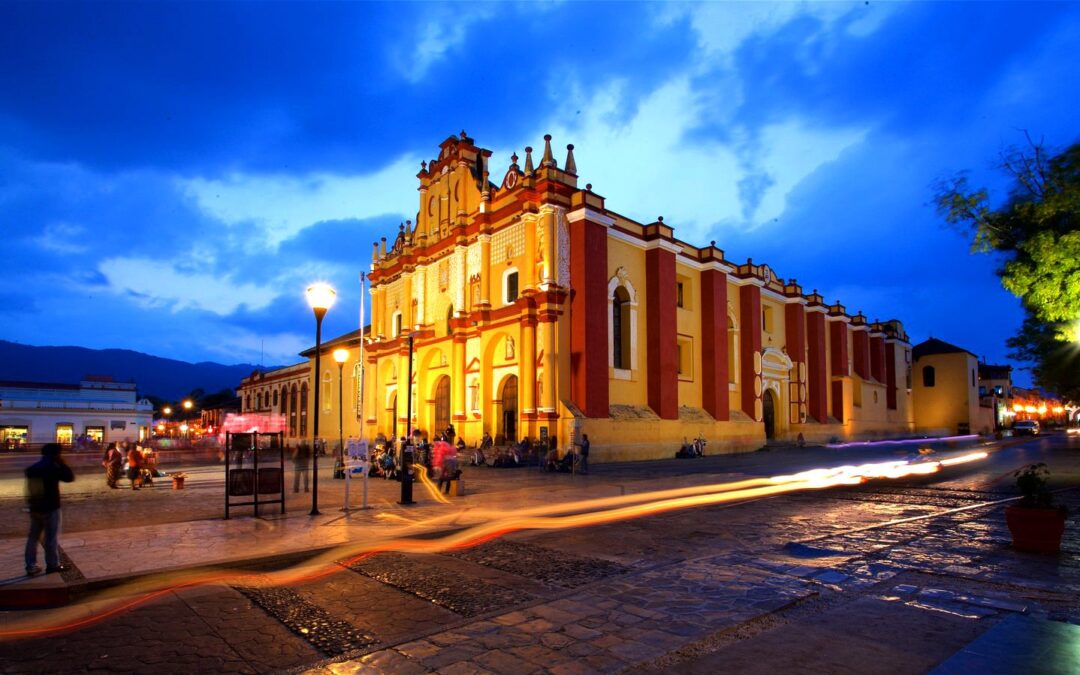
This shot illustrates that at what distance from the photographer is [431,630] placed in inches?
218

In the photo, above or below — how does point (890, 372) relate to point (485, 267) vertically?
below

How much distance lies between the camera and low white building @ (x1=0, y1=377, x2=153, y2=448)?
53.4 metres

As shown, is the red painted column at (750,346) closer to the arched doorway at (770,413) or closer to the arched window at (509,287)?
the arched doorway at (770,413)

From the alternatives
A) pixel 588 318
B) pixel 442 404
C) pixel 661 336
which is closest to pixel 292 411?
pixel 442 404

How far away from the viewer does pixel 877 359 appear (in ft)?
187

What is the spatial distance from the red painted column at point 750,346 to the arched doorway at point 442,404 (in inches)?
715

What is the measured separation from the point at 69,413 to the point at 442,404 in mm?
41124

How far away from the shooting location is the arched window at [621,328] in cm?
3139

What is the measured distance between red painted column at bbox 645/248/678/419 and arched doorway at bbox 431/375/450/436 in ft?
40.5

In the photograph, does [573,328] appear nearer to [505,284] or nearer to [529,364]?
[529,364]

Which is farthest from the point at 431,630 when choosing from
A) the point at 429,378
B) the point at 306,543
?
the point at 429,378

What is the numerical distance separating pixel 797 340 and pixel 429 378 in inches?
1035

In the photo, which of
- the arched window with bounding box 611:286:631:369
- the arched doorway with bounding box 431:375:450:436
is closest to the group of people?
the arched doorway with bounding box 431:375:450:436

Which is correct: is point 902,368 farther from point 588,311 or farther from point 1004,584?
point 1004,584
